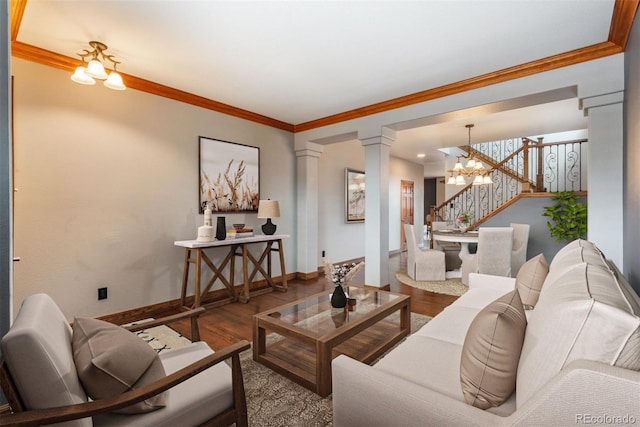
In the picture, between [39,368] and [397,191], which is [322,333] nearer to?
[39,368]

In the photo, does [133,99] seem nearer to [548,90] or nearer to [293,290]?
[293,290]

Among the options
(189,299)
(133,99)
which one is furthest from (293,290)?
(133,99)

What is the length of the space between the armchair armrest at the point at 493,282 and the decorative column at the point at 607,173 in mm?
903

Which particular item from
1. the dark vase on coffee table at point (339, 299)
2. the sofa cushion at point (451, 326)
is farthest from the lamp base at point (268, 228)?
the sofa cushion at point (451, 326)

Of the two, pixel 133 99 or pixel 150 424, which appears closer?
pixel 150 424

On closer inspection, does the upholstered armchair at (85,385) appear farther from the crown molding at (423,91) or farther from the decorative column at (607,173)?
the decorative column at (607,173)

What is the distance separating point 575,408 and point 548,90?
3138 millimetres

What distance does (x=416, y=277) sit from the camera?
4699 mm

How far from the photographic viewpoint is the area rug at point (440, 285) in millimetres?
4071

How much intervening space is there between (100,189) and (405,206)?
6.92 meters

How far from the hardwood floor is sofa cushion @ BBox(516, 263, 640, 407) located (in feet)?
7.44

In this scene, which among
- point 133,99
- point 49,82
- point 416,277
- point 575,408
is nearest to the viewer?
point 575,408

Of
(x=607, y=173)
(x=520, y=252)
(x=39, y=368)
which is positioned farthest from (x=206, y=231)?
(x=520, y=252)

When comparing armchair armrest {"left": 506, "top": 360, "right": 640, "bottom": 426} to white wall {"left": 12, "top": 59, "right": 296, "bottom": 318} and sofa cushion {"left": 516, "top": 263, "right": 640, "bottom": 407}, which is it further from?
white wall {"left": 12, "top": 59, "right": 296, "bottom": 318}
